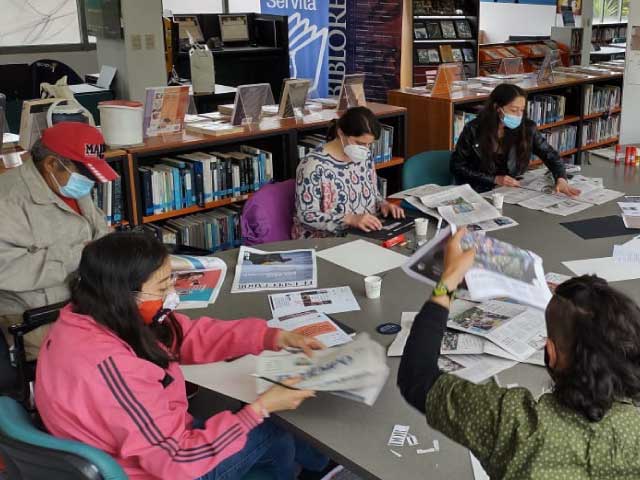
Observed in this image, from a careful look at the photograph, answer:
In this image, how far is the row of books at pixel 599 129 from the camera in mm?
6160

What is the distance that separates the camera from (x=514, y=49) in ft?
30.5

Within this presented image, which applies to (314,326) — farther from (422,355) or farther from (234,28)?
(234,28)

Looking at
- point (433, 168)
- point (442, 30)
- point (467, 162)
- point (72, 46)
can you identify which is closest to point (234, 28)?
point (72, 46)

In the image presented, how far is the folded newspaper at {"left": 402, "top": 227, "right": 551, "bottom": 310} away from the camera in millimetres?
1529

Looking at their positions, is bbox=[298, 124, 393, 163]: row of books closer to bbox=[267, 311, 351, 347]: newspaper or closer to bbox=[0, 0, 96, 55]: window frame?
bbox=[267, 311, 351, 347]: newspaper

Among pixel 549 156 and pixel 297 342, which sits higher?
pixel 549 156

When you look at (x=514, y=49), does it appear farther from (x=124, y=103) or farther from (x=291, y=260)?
(x=291, y=260)

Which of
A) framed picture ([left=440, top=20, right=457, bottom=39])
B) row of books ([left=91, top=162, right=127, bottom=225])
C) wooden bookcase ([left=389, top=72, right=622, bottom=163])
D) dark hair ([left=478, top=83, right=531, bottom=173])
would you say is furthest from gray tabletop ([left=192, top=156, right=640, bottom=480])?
framed picture ([left=440, top=20, right=457, bottom=39])

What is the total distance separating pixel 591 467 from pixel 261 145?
3.30 meters

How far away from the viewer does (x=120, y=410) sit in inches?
55.4

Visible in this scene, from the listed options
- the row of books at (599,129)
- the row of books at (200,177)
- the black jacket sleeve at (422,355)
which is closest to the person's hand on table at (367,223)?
the row of books at (200,177)

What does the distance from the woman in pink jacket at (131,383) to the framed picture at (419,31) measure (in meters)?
7.13

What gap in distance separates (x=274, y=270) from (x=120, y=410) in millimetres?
1096

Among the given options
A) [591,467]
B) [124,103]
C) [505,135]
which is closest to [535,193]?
[505,135]
